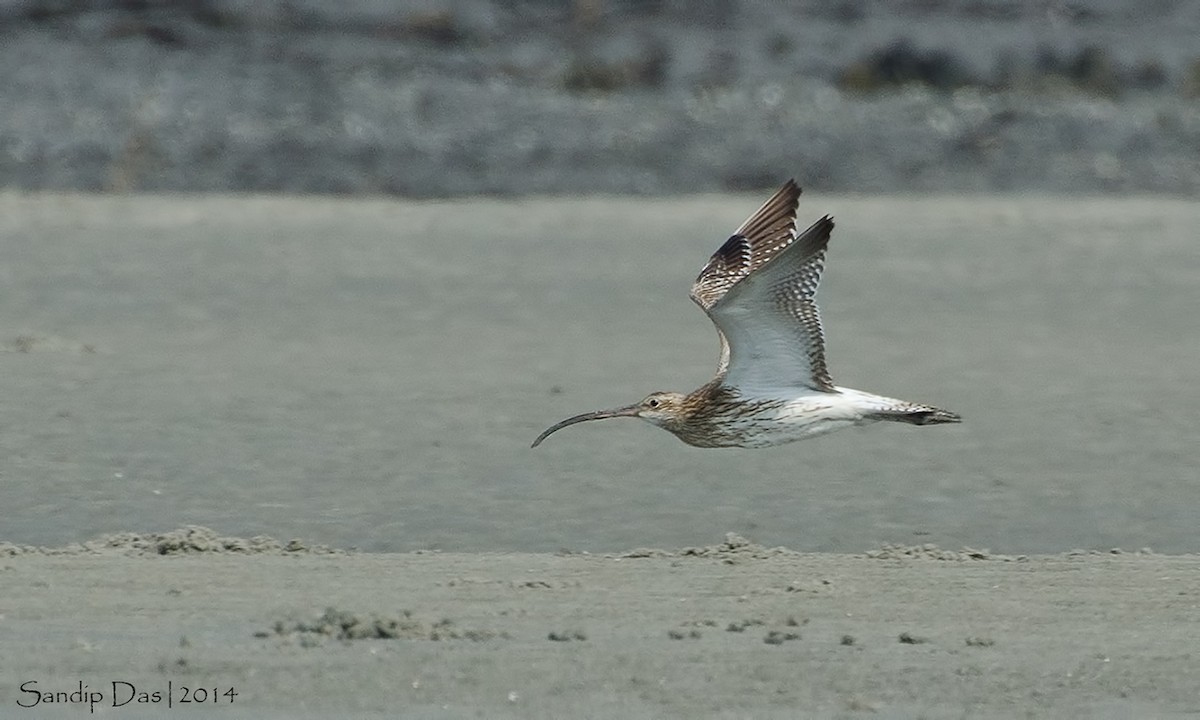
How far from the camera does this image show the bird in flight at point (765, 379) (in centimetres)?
903

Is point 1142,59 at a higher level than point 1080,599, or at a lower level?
higher

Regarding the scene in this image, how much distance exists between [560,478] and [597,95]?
11855 millimetres

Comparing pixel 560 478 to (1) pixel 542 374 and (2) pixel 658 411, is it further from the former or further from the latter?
(1) pixel 542 374

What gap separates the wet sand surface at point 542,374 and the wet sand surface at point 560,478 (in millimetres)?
32

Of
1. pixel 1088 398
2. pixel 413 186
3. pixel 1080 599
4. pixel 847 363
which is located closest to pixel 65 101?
pixel 413 186

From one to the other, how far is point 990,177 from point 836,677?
1365 centimetres

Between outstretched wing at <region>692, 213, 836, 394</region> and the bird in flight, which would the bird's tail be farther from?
outstretched wing at <region>692, 213, 836, 394</region>

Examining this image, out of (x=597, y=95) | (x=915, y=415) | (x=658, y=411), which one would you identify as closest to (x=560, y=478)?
(x=658, y=411)

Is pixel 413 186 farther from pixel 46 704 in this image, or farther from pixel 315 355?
pixel 46 704

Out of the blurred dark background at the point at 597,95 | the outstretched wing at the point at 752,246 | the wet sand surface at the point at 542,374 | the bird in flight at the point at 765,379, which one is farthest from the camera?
the blurred dark background at the point at 597,95

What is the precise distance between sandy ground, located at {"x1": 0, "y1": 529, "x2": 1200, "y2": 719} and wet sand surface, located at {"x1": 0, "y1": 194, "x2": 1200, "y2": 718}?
0.02 m

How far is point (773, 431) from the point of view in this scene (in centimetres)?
948

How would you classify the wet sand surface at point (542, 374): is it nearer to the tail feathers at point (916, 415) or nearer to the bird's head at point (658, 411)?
the bird's head at point (658, 411)

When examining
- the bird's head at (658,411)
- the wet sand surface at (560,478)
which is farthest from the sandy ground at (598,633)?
the bird's head at (658,411)
